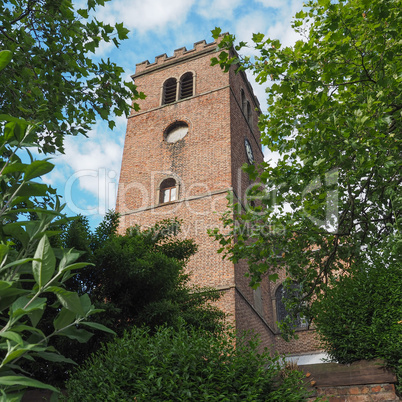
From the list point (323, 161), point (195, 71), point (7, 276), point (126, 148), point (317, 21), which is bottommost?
point (7, 276)

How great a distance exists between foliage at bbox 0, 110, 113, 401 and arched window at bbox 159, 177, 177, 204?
51.3ft

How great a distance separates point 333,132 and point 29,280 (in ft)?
19.6

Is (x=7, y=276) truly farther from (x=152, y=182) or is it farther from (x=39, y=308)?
(x=152, y=182)

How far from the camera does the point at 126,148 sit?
1992 centimetres

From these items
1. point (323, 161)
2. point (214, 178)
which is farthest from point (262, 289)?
point (323, 161)

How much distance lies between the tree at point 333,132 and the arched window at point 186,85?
13.0 meters

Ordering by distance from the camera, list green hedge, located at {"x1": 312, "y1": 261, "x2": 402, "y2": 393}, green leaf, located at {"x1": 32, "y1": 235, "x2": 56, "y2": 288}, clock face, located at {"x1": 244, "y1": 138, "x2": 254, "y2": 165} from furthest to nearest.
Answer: clock face, located at {"x1": 244, "y1": 138, "x2": 254, "y2": 165}, green hedge, located at {"x1": 312, "y1": 261, "x2": 402, "y2": 393}, green leaf, located at {"x1": 32, "y1": 235, "x2": 56, "y2": 288}

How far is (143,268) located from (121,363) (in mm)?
3422

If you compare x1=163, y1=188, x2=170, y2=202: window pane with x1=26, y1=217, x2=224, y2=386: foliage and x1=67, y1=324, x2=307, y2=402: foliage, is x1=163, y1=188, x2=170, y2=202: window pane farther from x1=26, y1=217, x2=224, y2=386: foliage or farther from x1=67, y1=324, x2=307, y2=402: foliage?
x1=67, y1=324, x2=307, y2=402: foliage

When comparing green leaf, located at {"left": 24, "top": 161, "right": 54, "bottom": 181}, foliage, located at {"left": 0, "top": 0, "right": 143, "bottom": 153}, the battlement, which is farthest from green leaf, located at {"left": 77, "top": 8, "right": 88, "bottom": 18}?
the battlement

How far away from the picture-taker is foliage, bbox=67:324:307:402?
4.39 meters

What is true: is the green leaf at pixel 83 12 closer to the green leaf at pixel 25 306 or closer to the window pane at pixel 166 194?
the green leaf at pixel 25 306

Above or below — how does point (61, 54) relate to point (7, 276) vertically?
above

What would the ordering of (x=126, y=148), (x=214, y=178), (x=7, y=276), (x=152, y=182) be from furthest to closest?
(x=126, y=148) → (x=152, y=182) → (x=214, y=178) → (x=7, y=276)
